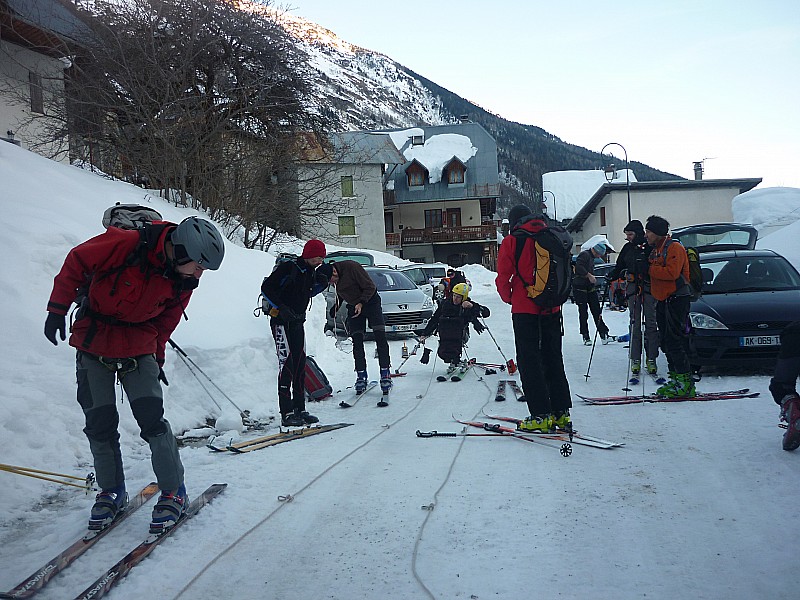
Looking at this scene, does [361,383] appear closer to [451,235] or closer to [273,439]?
[273,439]

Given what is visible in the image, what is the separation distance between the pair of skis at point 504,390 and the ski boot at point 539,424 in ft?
5.81

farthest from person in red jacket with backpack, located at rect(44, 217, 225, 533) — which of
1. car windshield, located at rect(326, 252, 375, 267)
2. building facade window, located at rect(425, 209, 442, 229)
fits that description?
building facade window, located at rect(425, 209, 442, 229)

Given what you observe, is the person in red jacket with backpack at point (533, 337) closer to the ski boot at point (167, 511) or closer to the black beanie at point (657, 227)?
the black beanie at point (657, 227)

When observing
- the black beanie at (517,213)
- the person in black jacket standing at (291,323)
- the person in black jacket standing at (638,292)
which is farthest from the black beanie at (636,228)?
the person in black jacket standing at (291,323)

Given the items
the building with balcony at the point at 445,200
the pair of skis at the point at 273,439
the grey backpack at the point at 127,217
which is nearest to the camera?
the grey backpack at the point at 127,217

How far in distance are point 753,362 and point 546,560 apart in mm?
Answer: 5976

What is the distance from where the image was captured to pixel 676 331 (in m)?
7.68

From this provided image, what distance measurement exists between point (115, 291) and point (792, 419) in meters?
4.52

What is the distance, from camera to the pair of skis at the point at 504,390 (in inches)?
316

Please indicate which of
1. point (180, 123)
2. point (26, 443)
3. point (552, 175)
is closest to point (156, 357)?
point (26, 443)

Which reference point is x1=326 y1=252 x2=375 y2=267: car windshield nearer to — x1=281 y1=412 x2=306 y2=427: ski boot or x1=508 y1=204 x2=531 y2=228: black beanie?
x1=281 y1=412 x2=306 y2=427: ski boot

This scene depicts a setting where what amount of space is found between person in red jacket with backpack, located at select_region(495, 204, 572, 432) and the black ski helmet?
9.28 feet

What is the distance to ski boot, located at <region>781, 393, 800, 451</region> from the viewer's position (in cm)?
474

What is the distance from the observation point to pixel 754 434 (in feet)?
18.0
